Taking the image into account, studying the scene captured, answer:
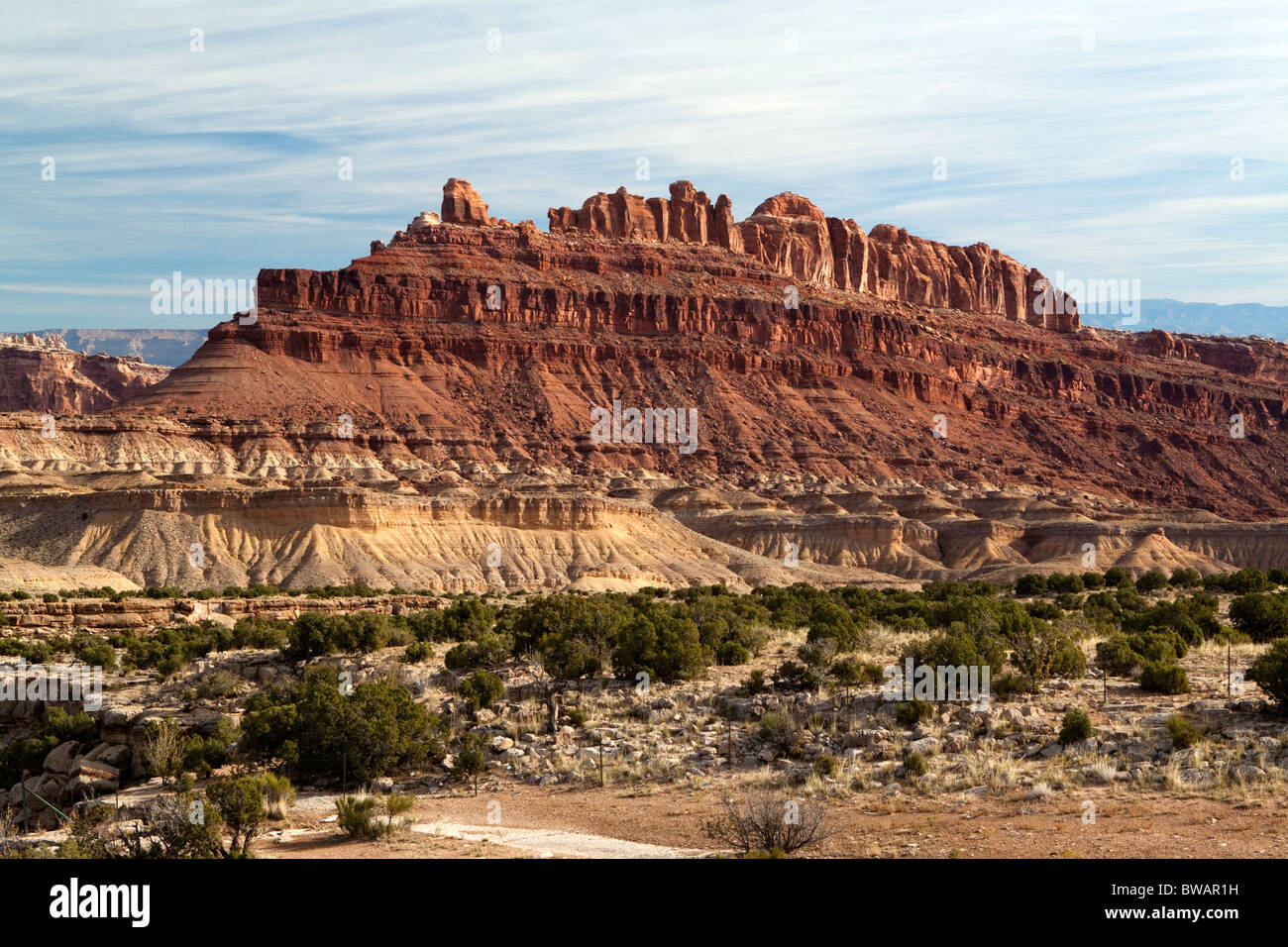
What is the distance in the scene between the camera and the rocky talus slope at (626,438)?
80562 millimetres

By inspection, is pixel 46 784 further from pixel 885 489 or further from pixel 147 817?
pixel 885 489

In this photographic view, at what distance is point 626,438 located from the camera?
14150cm

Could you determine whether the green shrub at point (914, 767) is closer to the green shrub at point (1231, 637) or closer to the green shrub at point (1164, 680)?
the green shrub at point (1164, 680)

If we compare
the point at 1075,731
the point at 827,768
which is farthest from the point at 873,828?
the point at 1075,731

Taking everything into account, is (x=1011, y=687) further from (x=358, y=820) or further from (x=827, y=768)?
(x=358, y=820)

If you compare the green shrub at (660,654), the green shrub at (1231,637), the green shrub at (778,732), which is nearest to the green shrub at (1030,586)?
the green shrub at (1231,637)

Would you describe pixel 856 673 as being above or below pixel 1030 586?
above

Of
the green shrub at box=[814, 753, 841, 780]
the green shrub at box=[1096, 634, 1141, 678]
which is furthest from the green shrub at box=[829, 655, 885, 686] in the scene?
the green shrub at box=[814, 753, 841, 780]

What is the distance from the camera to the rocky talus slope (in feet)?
264

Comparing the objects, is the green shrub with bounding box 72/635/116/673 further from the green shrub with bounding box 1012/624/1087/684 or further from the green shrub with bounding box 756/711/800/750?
the green shrub with bounding box 1012/624/1087/684

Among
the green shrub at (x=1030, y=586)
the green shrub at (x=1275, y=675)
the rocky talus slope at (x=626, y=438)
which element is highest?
the rocky talus slope at (x=626, y=438)

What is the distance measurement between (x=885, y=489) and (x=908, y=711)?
112m

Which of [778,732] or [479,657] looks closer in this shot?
[778,732]

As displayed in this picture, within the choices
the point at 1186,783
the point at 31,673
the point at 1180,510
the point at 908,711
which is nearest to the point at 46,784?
the point at 31,673
